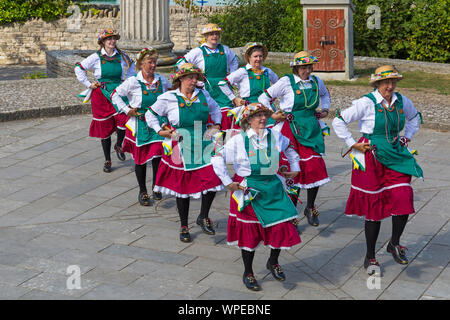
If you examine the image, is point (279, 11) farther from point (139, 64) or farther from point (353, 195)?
point (353, 195)

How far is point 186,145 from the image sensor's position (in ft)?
25.3

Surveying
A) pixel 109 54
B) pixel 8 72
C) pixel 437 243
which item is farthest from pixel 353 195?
pixel 8 72

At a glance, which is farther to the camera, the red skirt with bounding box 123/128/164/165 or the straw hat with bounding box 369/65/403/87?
the red skirt with bounding box 123/128/164/165

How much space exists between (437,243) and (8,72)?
2324 cm

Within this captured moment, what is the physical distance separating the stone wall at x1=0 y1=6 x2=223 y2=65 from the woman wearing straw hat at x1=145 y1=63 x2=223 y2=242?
22.8 meters

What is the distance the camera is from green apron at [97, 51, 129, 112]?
1012cm

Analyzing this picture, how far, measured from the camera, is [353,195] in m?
7.02

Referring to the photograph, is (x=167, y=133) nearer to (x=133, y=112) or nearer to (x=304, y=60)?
(x=133, y=112)

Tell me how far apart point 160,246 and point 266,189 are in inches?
65.2

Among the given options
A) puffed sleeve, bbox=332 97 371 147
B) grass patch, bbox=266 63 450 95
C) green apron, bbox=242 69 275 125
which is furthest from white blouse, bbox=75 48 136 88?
grass patch, bbox=266 63 450 95

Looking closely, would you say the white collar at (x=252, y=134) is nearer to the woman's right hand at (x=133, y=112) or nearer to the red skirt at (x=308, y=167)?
the red skirt at (x=308, y=167)

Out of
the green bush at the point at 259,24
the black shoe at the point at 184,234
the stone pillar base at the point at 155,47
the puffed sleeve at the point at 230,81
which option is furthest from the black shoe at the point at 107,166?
the green bush at the point at 259,24

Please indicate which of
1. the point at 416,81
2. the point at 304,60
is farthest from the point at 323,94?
A: the point at 416,81

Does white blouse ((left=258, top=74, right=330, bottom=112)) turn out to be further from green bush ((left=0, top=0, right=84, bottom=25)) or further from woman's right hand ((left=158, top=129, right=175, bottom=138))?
green bush ((left=0, top=0, right=84, bottom=25))
